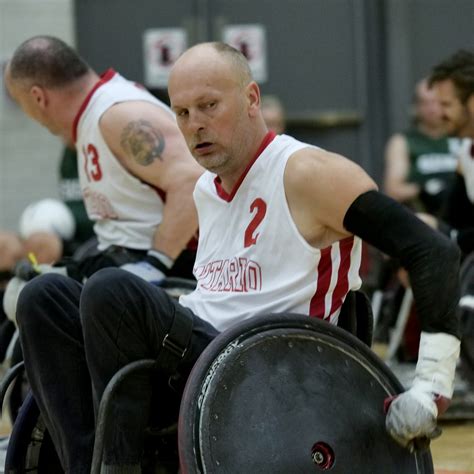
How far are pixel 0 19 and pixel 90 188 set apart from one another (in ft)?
15.8

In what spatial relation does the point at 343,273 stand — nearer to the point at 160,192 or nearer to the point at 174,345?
the point at 174,345

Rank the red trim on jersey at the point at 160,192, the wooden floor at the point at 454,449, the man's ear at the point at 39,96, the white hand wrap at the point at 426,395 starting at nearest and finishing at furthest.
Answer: the white hand wrap at the point at 426,395 < the wooden floor at the point at 454,449 < the red trim on jersey at the point at 160,192 < the man's ear at the point at 39,96

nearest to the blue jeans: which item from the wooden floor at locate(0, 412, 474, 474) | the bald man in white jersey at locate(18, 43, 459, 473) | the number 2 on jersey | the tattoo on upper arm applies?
the bald man in white jersey at locate(18, 43, 459, 473)

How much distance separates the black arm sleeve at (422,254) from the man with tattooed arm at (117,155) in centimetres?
134

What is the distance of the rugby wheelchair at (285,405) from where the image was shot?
9.36 feet

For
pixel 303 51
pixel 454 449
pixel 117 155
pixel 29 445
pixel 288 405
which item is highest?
pixel 303 51

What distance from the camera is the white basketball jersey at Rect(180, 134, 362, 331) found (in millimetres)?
3139

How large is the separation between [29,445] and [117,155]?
1270 mm

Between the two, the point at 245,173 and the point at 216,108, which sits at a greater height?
the point at 216,108

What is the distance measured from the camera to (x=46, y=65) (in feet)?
14.7

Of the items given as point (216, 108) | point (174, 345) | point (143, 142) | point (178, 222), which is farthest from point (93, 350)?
point (143, 142)

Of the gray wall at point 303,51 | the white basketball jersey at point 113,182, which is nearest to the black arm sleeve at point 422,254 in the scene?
the white basketball jersey at point 113,182

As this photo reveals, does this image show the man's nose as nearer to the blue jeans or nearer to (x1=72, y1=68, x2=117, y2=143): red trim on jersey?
the blue jeans

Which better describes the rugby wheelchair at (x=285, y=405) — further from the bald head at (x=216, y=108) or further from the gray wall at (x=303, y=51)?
the gray wall at (x=303, y=51)
